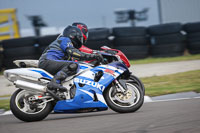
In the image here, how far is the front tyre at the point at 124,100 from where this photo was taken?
589 cm

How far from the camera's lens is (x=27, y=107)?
5.73 meters

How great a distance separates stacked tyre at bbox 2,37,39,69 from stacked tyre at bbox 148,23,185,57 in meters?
4.28

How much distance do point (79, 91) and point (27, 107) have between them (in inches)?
32.2

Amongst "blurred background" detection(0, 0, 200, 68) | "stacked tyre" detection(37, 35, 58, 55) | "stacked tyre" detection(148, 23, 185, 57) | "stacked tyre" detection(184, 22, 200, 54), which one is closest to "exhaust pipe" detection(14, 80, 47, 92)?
"stacked tyre" detection(37, 35, 58, 55)

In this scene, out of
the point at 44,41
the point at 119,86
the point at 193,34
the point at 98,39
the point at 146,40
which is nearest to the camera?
the point at 119,86

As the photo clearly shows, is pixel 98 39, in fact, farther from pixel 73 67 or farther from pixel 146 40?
pixel 73 67

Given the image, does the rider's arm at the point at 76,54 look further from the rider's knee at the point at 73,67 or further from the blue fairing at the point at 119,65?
the blue fairing at the point at 119,65

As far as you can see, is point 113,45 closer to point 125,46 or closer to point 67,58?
point 125,46

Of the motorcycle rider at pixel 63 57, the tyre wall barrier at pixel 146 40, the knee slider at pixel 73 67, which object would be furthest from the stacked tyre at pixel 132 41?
the knee slider at pixel 73 67

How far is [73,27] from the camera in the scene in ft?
20.0

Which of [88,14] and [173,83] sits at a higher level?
[88,14]

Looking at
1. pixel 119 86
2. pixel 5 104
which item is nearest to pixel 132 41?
pixel 5 104

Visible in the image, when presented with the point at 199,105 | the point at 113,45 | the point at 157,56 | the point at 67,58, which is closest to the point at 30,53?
the point at 113,45

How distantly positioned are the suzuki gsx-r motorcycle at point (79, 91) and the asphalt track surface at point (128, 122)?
0.16m
